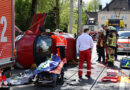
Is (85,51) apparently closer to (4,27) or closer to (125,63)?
(125,63)

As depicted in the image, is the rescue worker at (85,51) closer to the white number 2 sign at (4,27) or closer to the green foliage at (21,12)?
the white number 2 sign at (4,27)

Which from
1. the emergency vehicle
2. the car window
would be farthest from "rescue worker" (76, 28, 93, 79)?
the car window

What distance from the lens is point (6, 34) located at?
5.75 metres

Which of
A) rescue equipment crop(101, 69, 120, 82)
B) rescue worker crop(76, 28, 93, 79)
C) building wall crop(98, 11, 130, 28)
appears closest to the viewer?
rescue equipment crop(101, 69, 120, 82)

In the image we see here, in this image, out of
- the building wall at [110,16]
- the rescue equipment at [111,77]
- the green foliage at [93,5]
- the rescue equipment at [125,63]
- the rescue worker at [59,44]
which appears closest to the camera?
the rescue equipment at [111,77]

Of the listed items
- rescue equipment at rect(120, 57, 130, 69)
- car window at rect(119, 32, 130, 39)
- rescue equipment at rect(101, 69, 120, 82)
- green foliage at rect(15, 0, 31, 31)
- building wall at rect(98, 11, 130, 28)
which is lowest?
rescue equipment at rect(101, 69, 120, 82)

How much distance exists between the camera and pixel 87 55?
29.0 feet

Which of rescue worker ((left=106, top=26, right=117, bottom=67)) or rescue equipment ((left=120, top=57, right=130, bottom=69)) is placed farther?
rescue worker ((left=106, top=26, right=117, bottom=67))

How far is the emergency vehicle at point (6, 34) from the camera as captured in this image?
552 centimetres

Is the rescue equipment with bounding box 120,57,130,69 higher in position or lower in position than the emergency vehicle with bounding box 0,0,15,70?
lower

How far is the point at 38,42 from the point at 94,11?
86567 mm

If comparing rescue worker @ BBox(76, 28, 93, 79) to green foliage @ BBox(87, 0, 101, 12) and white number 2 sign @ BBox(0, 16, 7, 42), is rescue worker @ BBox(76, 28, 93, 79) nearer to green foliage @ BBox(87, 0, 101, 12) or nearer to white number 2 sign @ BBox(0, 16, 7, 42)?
white number 2 sign @ BBox(0, 16, 7, 42)

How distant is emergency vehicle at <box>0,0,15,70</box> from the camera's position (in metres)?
5.52

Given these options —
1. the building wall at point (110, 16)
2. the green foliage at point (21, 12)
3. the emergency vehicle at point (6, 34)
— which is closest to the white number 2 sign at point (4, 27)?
the emergency vehicle at point (6, 34)
